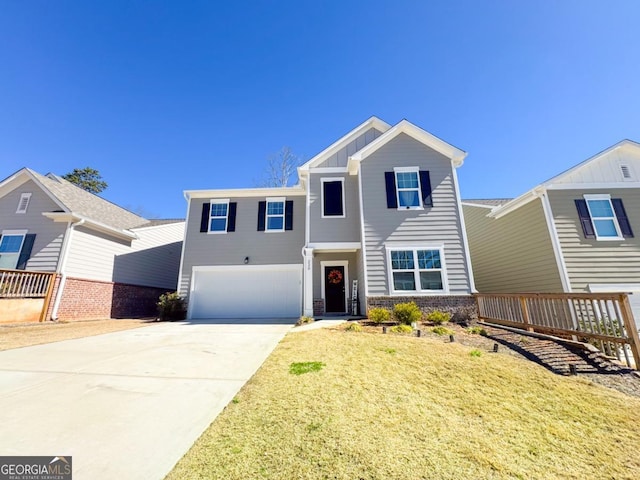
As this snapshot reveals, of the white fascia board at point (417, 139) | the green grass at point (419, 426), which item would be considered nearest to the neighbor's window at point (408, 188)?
the white fascia board at point (417, 139)

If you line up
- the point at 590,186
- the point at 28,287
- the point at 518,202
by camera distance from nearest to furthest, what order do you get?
the point at 590,186, the point at 28,287, the point at 518,202

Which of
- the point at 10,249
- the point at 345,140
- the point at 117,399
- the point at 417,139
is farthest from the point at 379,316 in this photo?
the point at 10,249

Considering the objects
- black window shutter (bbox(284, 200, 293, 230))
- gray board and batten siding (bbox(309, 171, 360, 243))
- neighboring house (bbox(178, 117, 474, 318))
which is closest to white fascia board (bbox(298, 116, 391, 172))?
neighboring house (bbox(178, 117, 474, 318))

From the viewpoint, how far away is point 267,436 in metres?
2.38

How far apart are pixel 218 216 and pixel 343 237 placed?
6430 millimetres

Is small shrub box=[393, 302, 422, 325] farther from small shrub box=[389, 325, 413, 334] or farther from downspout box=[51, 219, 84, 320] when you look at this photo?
downspout box=[51, 219, 84, 320]

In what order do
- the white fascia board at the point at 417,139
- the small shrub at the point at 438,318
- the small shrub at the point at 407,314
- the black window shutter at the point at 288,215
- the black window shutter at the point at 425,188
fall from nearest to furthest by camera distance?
1. the small shrub at the point at 407,314
2. the small shrub at the point at 438,318
3. the black window shutter at the point at 425,188
4. the white fascia board at the point at 417,139
5. the black window shutter at the point at 288,215

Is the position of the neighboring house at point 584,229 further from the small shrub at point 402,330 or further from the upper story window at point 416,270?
the small shrub at point 402,330

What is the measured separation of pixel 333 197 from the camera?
11.1 meters

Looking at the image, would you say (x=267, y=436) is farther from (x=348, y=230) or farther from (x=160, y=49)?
(x=160, y=49)

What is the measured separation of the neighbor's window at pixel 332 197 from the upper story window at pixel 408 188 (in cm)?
205

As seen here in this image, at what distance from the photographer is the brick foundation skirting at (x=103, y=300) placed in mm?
10500

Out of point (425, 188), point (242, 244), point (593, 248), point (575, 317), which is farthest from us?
point (242, 244)

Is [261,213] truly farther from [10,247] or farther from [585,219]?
[585,219]
